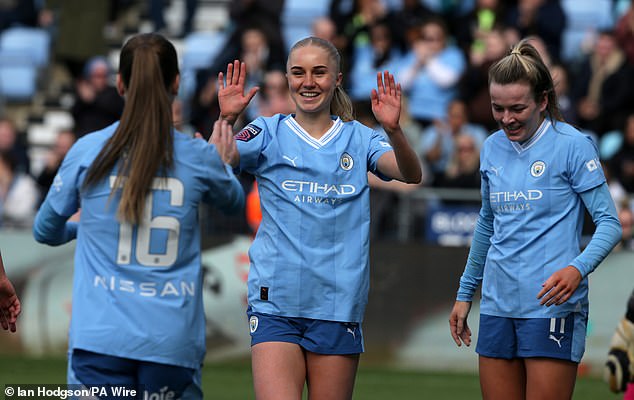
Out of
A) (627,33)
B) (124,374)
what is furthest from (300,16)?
(124,374)

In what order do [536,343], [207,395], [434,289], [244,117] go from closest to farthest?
[536,343] → [207,395] → [434,289] → [244,117]

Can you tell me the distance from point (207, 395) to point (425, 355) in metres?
2.67

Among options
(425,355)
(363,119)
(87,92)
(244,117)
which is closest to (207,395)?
(425,355)

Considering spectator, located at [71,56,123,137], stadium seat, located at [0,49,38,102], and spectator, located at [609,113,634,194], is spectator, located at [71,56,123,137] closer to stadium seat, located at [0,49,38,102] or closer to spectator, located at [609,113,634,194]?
stadium seat, located at [0,49,38,102]

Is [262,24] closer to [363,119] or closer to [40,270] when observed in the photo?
[363,119]

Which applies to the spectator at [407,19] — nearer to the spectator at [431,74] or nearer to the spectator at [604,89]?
the spectator at [431,74]

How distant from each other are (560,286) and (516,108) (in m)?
0.92

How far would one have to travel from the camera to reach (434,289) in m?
12.0

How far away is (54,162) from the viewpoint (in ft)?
44.8

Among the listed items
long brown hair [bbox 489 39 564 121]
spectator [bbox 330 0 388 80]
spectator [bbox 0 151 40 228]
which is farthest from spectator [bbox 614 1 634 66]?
long brown hair [bbox 489 39 564 121]

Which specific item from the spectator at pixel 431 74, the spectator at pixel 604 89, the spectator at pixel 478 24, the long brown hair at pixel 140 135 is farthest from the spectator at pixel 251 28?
the long brown hair at pixel 140 135

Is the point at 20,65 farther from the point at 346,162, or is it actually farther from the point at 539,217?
the point at 539,217

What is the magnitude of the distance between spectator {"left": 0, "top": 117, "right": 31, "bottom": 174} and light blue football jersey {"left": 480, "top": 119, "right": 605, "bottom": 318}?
30.9 feet

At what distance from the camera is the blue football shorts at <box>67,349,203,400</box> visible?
15.4 ft
